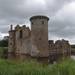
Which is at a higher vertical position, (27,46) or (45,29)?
(45,29)

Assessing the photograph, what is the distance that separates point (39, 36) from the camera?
18.3 m

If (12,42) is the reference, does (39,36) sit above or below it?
above

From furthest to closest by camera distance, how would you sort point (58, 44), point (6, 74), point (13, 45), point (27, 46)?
point (13, 45), point (58, 44), point (27, 46), point (6, 74)

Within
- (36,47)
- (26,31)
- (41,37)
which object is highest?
(26,31)

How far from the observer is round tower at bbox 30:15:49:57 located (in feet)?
59.4

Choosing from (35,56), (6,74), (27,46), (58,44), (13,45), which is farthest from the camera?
(13,45)

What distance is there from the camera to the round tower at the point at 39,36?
713 inches

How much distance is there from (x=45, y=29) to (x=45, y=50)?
9.08 feet

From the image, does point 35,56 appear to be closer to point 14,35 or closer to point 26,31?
point 26,31

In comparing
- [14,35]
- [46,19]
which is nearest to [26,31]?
[14,35]

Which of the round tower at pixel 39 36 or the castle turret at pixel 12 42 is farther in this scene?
the castle turret at pixel 12 42

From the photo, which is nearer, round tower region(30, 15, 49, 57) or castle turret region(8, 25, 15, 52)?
round tower region(30, 15, 49, 57)

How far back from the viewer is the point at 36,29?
18.5 meters

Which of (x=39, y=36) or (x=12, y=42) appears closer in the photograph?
(x=39, y=36)
